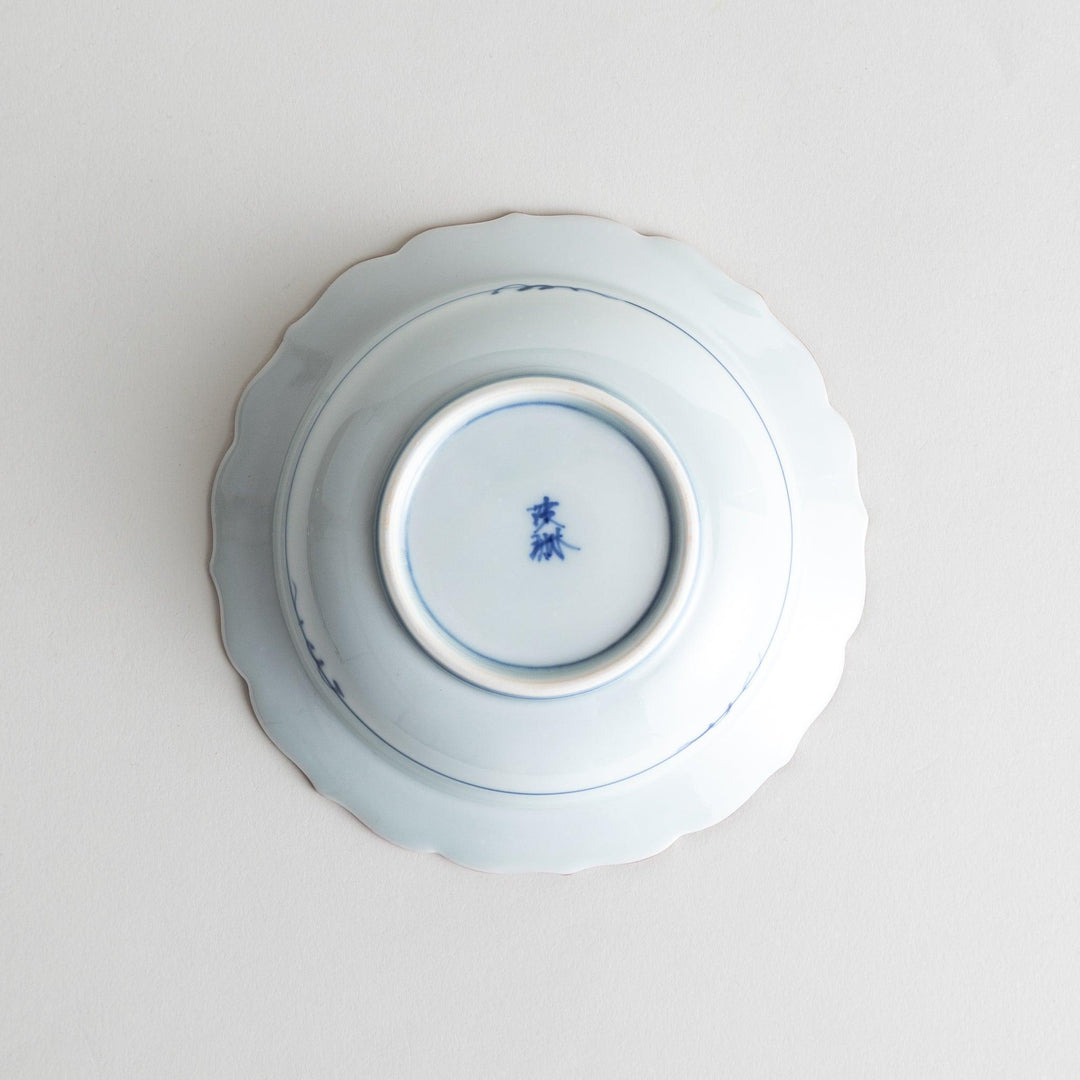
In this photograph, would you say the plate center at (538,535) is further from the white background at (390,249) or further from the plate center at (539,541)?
the white background at (390,249)

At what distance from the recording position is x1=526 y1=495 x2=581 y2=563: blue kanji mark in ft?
1.52

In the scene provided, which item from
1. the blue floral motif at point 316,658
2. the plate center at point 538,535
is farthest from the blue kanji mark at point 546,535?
the blue floral motif at point 316,658

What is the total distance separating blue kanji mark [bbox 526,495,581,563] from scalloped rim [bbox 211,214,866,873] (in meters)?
0.14

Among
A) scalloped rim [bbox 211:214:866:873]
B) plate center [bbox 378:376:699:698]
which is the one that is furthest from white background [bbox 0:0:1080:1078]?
plate center [bbox 378:376:699:698]

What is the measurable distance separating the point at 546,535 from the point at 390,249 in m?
0.22

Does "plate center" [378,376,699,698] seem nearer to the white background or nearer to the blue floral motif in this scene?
the blue floral motif

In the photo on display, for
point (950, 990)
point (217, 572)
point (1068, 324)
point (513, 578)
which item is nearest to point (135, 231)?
point (217, 572)

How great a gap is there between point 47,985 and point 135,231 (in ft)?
1.54

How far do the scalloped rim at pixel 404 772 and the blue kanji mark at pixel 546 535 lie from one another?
143mm

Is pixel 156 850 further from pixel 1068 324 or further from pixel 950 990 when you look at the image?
pixel 1068 324

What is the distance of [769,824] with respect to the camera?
60cm

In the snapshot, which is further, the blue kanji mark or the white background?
the white background

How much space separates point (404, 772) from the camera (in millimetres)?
521

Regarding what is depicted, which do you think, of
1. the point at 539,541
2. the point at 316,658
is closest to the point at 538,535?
the point at 539,541
